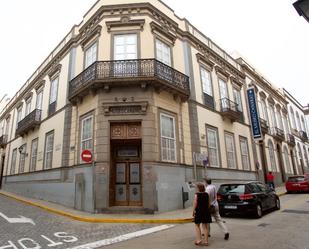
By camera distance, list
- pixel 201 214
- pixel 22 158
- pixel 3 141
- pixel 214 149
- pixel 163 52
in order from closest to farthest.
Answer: pixel 201 214, pixel 163 52, pixel 214 149, pixel 22 158, pixel 3 141

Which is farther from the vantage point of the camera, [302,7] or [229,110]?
[229,110]

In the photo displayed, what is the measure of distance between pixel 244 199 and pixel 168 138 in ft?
15.5

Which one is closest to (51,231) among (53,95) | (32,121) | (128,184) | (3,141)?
(128,184)

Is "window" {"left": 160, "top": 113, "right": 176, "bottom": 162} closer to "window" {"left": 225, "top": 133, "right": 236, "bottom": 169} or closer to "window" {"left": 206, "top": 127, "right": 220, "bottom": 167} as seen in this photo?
"window" {"left": 206, "top": 127, "right": 220, "bottom": 167}

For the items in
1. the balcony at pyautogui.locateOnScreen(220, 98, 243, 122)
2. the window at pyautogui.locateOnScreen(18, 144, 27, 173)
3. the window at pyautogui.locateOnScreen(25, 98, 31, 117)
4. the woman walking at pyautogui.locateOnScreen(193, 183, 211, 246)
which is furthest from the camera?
the window at pyautogui.locateOnScreen(25, 98, 31, 117)

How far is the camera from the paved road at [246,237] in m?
6.18

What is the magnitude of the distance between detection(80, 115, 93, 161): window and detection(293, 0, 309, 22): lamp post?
36.3 ft

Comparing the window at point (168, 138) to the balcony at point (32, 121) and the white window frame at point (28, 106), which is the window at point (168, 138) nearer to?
the balcony at point (32, 121)

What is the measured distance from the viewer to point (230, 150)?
1766cm

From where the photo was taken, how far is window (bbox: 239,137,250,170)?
18.8m

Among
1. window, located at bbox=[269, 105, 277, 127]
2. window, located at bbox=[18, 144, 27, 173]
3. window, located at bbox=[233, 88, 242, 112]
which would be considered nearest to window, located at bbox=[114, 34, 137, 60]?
window, located at bbox=[233, 88, 242, 112]

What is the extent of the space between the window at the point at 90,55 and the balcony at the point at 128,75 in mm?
1288

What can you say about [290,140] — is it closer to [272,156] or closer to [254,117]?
[272,156]

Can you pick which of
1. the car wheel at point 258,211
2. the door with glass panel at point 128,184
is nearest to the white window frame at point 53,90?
the door with glass panel at point 128,184
